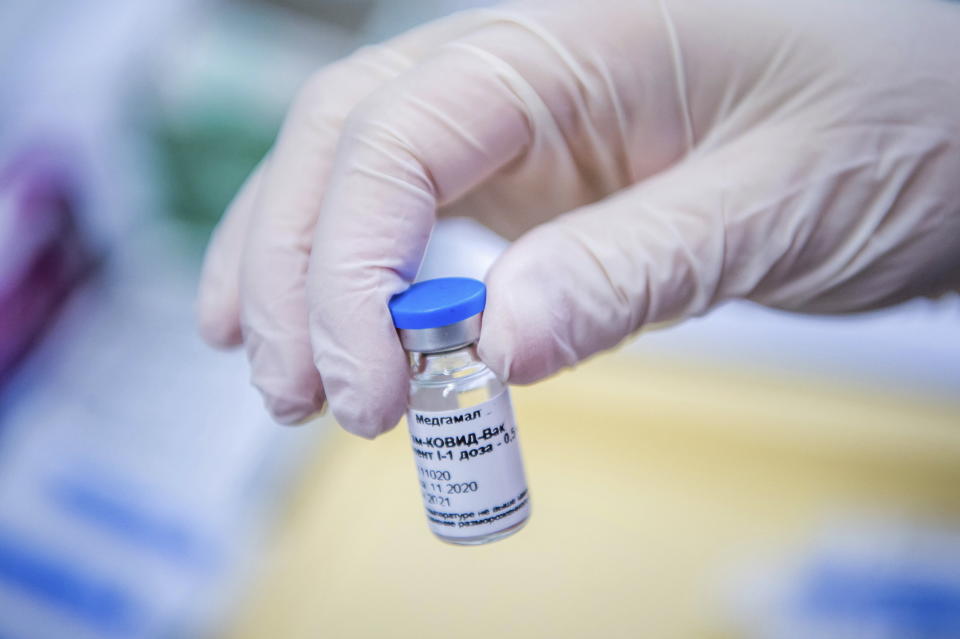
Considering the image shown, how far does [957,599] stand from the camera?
1.16 m

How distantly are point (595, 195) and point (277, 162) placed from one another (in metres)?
0.39

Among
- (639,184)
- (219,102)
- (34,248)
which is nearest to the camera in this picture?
(639,184)

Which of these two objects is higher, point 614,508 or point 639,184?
point 639,184

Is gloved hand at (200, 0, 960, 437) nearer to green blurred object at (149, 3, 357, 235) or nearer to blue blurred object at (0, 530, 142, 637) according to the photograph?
blue blurred object at (0, 530, 142, 637)

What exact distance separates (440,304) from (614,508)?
0.76 meters

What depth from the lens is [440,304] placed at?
2.21ft

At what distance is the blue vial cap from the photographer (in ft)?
2.19

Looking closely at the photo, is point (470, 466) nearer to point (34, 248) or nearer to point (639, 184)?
point (639, 184)

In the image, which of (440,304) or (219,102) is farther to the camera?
(219,102)

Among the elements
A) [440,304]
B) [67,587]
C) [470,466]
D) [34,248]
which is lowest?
[67,587]

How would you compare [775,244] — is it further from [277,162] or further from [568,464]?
[568,464]

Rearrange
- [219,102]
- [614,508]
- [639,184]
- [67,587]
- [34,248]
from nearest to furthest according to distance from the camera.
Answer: [639,184], [614,508], [67,587], [34,248], [219,102]

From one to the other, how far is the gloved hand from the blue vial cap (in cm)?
5

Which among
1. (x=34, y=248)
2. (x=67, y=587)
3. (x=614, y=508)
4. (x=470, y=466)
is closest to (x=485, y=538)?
(x=470, y=466)
